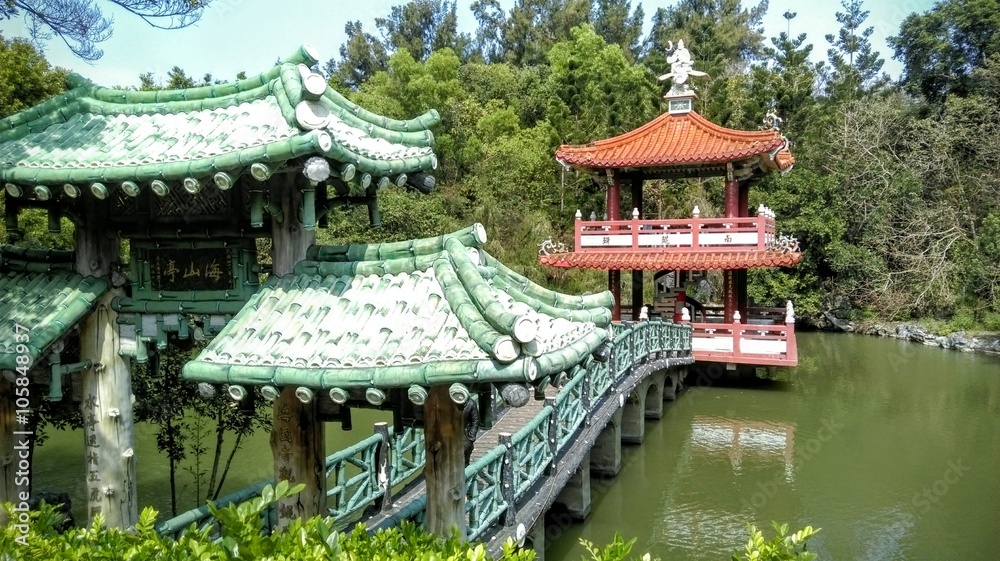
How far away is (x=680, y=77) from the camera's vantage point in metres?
15.3

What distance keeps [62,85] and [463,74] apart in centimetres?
2213

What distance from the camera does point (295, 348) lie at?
3.64 meters

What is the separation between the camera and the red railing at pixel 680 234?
13656 mm

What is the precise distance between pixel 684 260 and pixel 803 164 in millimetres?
14706

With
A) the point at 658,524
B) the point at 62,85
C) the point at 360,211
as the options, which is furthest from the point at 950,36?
the point at 62,85

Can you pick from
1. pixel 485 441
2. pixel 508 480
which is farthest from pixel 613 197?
pixel 508 480

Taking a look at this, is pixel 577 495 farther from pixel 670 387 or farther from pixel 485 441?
pixel 670 387

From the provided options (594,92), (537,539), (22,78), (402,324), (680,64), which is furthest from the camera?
(594,92)

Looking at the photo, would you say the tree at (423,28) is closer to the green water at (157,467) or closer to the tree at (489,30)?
the tree at (489,30)

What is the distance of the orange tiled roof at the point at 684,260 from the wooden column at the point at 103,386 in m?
10.4

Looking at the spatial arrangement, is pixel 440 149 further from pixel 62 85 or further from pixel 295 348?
pixel 295 348

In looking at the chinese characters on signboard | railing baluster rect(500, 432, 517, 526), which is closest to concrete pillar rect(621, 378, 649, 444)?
railing baluster rect(500, 432, 517, 526)

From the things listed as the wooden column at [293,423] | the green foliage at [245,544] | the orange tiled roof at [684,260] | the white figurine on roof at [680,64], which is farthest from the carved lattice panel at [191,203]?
the white figurine on roof at [680,64]

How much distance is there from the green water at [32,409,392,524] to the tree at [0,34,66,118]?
540 centimetres
